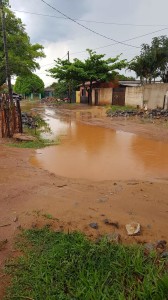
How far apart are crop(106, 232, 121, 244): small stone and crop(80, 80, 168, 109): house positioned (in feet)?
54.1

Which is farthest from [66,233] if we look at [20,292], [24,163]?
[24,163]

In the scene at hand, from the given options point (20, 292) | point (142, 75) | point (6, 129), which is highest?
point (142, 75)

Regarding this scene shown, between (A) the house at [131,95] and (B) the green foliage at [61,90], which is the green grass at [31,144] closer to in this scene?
(A) the house at [131,95]

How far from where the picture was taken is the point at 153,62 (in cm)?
2503

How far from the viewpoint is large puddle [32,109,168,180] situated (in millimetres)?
6279

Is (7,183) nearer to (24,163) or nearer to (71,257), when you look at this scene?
(24,163)

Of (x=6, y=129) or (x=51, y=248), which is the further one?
(x=6, y=129)

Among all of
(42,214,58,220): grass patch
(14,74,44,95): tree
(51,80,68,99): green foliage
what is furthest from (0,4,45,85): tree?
(14,74,44,95): tree

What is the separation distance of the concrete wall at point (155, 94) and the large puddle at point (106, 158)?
8055 millimetres

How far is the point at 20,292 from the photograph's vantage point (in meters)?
2.24

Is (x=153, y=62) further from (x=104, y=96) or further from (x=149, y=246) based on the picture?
(x=149, y=246)

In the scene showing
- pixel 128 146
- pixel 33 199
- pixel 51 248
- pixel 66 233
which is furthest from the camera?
pixel 128 146

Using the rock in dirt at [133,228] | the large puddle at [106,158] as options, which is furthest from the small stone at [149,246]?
the large puddle at [106,158]

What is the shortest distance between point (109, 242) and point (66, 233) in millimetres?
575
